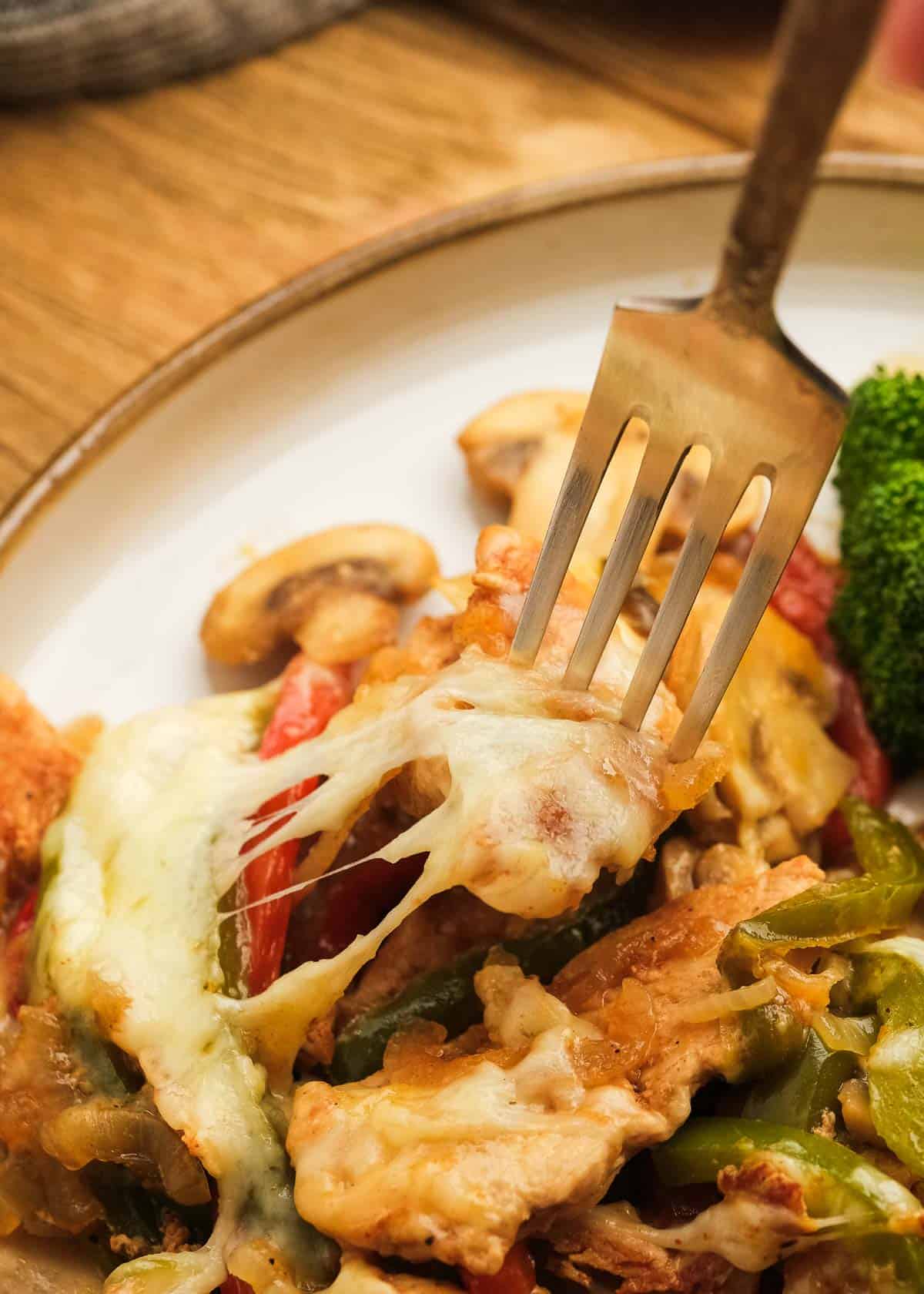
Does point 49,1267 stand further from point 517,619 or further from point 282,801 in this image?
point 517,619

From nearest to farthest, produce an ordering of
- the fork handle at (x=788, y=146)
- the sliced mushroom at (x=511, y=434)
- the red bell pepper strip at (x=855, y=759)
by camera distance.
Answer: the fork handle at (x=788, y=146), the red bell pepper strip at (x=855, y=759), the sliced mushroom at (x=511, y=434)

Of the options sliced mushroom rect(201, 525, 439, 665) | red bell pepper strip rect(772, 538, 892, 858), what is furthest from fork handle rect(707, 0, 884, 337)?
sliced mushroom rect(201, 525, 439, 665)

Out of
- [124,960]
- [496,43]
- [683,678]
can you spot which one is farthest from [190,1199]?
[496,43]

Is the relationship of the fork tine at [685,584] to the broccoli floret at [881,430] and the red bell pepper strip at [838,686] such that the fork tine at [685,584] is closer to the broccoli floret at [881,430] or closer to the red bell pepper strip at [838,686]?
the red bell pepper strip at [838,686]

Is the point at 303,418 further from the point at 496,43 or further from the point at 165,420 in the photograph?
Result: the point at 496,43

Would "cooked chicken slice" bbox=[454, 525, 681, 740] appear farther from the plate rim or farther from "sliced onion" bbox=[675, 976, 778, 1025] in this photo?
the plate rim

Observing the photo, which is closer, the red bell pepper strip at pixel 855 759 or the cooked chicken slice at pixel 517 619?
the cooked chicken slice at pixel 517 619

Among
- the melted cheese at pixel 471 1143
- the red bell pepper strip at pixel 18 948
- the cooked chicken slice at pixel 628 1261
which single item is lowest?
the red bell pepper strip at pixel 18 948

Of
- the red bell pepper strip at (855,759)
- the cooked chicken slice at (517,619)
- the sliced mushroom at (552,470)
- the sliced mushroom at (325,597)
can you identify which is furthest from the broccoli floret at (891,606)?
the sliced mushroom at (325,597)

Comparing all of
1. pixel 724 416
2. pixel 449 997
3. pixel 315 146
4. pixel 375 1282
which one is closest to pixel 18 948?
pixel 449 997
